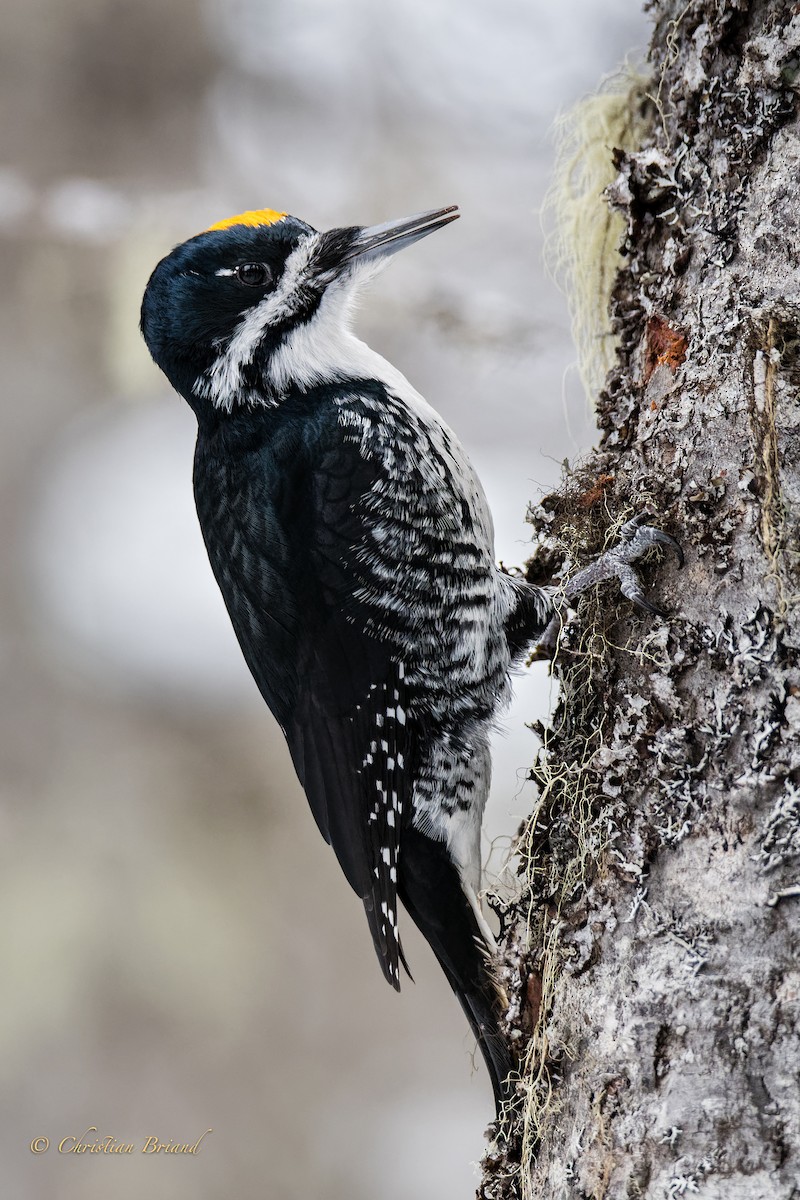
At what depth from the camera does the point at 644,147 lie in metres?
1.99

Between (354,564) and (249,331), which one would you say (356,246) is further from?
(354,564)

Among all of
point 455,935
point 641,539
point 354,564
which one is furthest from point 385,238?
point 455,935

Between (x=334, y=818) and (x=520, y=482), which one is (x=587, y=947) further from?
(x=520, y=482)

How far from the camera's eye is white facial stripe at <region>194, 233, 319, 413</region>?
78.5 inches

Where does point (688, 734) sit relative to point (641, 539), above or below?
below

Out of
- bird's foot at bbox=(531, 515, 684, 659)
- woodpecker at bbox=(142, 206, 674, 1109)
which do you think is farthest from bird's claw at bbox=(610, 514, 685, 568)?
woodpecker at bbox=(142, 206, 674, 1109)

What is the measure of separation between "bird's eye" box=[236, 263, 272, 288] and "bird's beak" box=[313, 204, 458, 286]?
101 mm

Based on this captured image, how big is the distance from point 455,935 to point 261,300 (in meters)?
1.30

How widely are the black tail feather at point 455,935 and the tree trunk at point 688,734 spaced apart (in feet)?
0.31

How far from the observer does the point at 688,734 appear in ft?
4.62

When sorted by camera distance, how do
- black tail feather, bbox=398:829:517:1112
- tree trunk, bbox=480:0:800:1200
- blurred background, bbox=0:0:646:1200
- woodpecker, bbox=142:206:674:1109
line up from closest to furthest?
1. tree trunk, bbox=480:0:800:1200
2. black tail feather, bbox=398:829:517:1112
3. woodpecker, bbox=142:206:674:1109
4. blurred background, bbox=0:0:646:1200

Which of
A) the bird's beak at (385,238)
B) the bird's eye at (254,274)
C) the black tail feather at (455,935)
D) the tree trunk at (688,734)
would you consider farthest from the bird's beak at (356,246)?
the black tail feather at (455,935)

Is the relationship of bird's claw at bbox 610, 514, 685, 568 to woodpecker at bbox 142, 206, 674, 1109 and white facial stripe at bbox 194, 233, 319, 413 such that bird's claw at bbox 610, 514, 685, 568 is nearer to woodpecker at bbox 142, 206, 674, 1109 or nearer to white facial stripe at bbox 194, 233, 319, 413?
woodpecker at bbox 142, 206, 674, 1109

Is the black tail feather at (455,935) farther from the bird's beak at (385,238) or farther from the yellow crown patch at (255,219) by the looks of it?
the yellow crown patch at (255,219)
